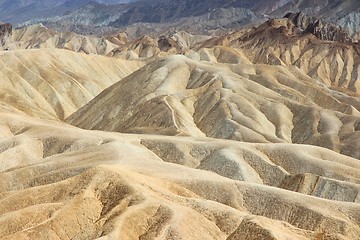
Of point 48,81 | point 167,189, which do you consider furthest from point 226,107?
point 48,81

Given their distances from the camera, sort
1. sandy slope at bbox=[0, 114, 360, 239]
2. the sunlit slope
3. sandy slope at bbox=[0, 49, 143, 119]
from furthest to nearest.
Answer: sandy slope at bbox=[0, 49, 143, 119] < the sunlit slope < sandy slope at bbox=[0, 114, 360, 239]

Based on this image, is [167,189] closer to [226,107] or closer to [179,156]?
[179,156]

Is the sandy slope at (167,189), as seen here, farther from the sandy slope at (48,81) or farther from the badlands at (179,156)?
the sandy slope at (48,81)

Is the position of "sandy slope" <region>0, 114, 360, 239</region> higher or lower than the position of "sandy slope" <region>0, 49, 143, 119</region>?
higher

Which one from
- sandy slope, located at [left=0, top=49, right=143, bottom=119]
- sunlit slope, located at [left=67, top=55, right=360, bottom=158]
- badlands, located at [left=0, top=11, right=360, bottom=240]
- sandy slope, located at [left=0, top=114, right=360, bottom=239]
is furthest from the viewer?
sandy slope, located at [left=0, top=49, right=143, bottom=119]

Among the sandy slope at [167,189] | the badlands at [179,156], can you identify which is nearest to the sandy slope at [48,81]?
the badlands at [179,156]

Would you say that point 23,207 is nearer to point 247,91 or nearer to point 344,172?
point 344,172

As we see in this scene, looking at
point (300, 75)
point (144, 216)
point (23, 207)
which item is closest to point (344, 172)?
point (144, 216)

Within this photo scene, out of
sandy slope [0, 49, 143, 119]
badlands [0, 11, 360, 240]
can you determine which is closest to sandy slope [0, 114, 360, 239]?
badlands [0, 11, 360, 240]

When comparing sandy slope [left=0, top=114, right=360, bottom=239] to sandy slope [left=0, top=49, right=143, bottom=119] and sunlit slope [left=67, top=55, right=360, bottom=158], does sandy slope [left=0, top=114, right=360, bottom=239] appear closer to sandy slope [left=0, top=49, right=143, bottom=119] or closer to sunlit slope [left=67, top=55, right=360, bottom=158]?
sunlit slope [left=67, top=55, right=360, bottom=158]

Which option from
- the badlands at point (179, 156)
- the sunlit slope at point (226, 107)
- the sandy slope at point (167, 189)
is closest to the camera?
the sandy slope at point (167, 189)
